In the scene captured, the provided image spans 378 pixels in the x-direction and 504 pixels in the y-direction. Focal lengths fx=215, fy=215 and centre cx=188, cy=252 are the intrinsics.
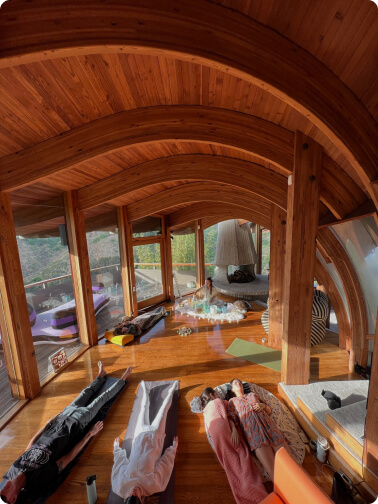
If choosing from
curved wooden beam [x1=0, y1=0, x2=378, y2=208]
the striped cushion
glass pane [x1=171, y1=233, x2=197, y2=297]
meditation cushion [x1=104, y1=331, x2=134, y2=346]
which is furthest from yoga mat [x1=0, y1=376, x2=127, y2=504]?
glass pane [x1=171, y1=233, x2=197, y2=297]

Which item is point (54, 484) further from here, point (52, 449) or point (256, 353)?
point (256, 353)

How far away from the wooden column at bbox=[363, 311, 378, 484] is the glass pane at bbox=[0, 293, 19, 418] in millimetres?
4749

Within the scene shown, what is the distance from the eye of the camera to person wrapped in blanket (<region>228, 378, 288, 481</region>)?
248 cm

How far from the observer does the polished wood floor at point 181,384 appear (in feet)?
7.87

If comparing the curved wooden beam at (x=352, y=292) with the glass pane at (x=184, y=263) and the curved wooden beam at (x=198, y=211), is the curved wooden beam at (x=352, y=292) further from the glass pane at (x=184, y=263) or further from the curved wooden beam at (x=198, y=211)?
the glass pane at (x=184, y=263)

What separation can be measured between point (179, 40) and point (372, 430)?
3.59 metres

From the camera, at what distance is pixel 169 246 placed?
8.47 m

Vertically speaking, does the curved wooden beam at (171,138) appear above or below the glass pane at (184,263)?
above

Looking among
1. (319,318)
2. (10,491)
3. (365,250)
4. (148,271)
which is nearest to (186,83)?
(365,250)

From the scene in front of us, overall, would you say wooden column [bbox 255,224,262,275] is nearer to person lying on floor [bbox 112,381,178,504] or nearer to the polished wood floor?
the polished wood floor

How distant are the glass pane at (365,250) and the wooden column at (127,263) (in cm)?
535

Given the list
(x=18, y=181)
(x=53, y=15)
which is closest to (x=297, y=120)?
(x=53, y=15)

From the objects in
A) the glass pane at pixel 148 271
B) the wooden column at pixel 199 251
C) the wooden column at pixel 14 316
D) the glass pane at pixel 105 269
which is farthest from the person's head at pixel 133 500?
the wooden column at pixel 199 251

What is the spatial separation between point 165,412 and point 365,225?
3.74 metres
